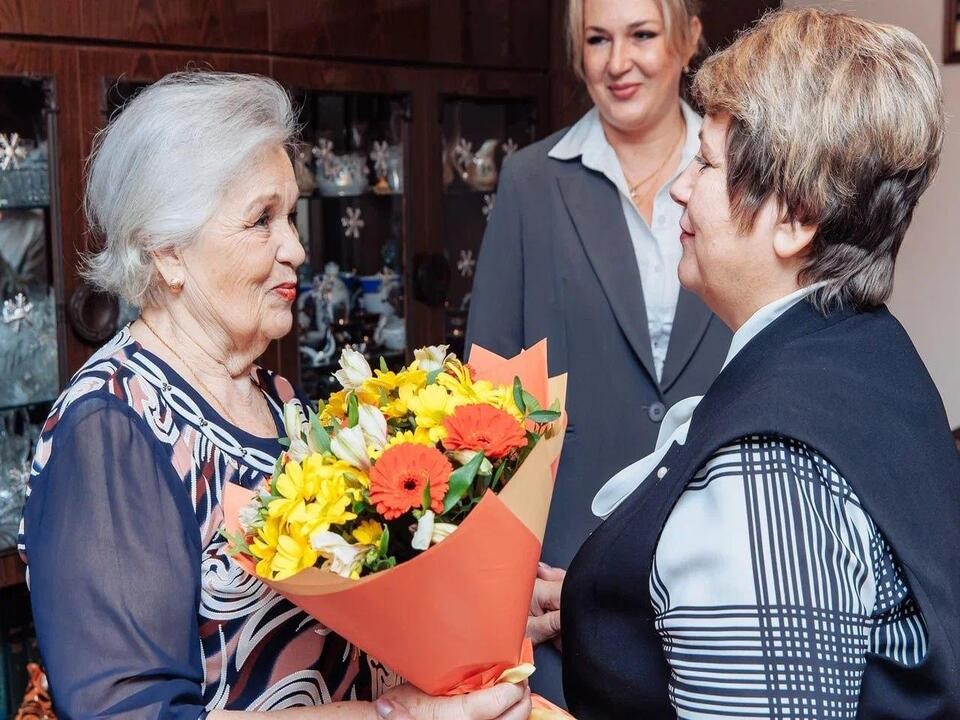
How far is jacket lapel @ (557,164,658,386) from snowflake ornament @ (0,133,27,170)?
1.20 m

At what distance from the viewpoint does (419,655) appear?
1.19 m

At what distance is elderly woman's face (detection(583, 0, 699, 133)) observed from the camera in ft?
7.59

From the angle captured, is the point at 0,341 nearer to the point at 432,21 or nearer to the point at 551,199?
the point at 551,199

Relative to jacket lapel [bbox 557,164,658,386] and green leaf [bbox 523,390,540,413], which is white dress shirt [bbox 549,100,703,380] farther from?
green leaf [bbox 523,390,540,413]

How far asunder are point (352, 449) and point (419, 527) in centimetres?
13

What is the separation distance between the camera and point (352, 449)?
120cm

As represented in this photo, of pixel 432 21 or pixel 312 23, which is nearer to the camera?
pixel 312 23

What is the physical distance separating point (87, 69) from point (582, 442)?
140cm

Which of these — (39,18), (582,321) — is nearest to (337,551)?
(582,321)

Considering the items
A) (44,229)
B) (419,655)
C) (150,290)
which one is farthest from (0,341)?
(419,655)

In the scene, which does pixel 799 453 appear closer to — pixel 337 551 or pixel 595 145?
pixel 337 551

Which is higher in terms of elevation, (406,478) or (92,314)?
(406,478)

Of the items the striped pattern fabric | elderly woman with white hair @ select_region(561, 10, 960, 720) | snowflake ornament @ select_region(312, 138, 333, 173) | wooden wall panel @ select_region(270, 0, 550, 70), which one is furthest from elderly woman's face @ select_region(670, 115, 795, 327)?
snowflake ornament @ select_region(312, 138, 333, 173)

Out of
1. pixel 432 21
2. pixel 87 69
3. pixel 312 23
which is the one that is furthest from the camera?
pixel 432 21
